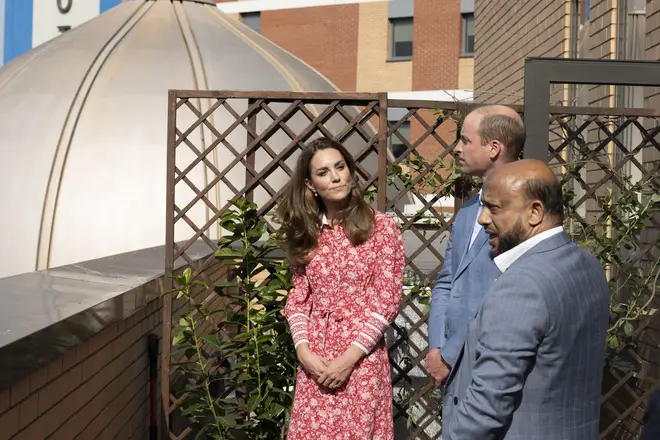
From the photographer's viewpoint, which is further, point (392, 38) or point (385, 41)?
point (392, 38)

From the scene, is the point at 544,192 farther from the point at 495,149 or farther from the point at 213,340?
the point at 213,340

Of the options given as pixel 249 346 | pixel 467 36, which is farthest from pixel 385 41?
pixel 249 346

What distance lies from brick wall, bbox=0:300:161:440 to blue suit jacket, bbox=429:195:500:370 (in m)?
1.45

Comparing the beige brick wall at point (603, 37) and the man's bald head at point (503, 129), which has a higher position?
the beige brick wall at point (603, 37)

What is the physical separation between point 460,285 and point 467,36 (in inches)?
950

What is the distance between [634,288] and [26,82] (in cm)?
1021

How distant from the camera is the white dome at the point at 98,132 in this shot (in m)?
10.8

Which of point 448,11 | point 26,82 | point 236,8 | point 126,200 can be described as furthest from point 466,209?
point 236,8

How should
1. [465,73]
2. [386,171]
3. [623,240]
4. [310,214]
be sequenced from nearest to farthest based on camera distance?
[310,214], [386,171], [623,240], [465,73]

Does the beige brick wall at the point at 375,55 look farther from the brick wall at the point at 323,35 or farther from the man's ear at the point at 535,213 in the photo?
the man's ear at the point at 535,213

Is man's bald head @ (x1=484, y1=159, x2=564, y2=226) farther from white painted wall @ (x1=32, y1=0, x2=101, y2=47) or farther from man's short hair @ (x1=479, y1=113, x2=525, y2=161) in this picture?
white painted wall @ (x1=32, y1=0, x2=101, y2=47)

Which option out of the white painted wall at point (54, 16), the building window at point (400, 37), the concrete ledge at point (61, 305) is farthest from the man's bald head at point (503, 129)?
the white painted wall at point (54, 16)

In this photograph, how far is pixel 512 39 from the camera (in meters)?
10.1

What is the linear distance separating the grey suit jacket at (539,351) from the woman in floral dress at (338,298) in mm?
1216
